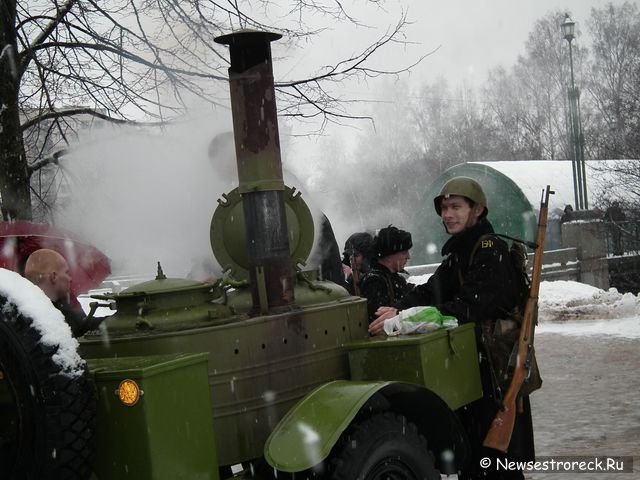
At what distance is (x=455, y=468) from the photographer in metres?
4.12

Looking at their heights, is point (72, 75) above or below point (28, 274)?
above

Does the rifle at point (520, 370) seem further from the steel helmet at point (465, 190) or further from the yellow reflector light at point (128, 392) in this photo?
the yellow reflector light at point (128, 392)

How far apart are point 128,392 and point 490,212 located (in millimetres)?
20046

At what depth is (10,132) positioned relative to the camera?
8172mm

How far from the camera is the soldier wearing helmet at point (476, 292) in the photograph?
14.4ft

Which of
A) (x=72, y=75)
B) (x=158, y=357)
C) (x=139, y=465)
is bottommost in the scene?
(x=139, y=465)

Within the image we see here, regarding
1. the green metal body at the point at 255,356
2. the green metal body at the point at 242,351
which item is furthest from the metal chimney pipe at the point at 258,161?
the green metal body at the point at 242,351

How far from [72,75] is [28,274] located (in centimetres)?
468

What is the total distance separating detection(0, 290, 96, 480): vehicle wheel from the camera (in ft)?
9.24

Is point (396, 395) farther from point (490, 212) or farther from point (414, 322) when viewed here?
point (490, 212)

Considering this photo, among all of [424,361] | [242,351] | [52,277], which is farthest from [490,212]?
[242,351]

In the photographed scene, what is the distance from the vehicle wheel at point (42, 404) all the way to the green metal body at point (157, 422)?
12cm

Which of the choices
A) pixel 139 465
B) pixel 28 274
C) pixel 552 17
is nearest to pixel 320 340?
pixel 139 465

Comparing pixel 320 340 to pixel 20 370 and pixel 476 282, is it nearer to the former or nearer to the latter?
pixel 476 282
